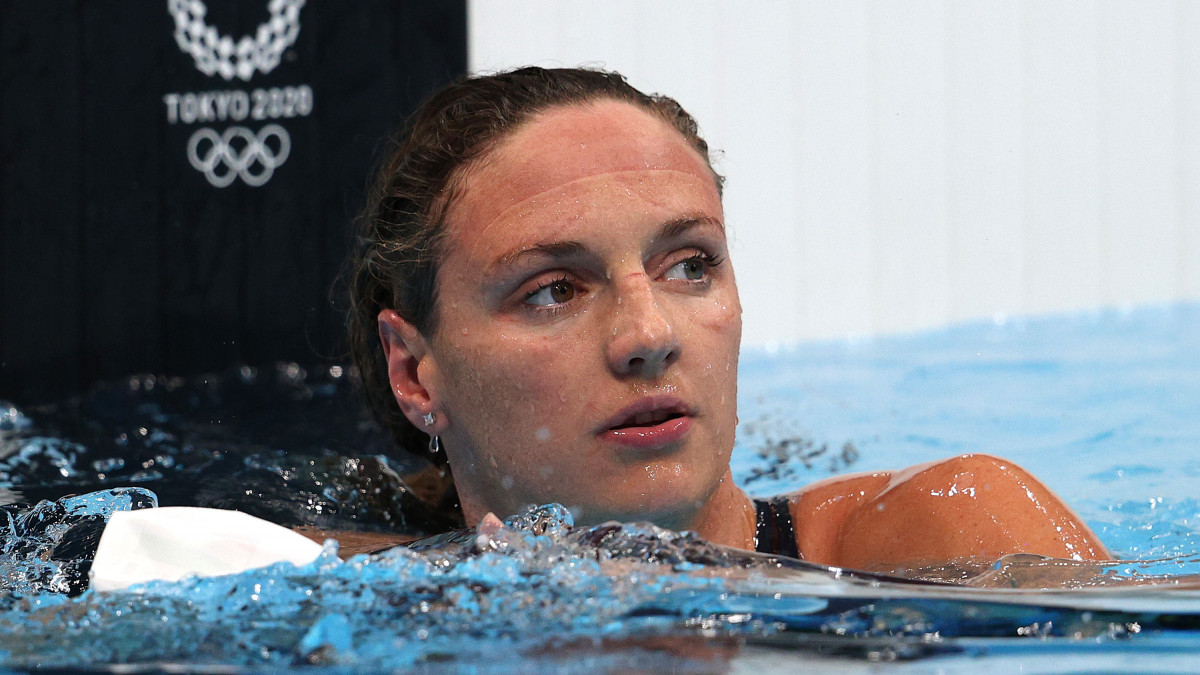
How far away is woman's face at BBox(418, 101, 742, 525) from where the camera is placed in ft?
5.15

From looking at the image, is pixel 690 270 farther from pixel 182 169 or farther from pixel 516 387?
pixel 182 169

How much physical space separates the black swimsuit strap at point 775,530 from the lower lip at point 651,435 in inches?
13.5

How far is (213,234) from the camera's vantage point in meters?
4.68

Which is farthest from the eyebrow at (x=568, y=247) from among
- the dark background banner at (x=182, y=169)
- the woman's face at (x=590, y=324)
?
the dark background banner at (x=182, y=169)

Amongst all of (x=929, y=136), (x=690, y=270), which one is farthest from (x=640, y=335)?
(x=929, y=136)

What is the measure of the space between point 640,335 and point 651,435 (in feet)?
0.40

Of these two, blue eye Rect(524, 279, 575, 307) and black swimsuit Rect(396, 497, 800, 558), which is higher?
blue eye Rect(524, 279, 575, 307)

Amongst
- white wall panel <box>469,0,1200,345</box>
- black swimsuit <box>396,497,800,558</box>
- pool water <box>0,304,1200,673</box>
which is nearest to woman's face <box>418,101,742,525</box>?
pool water <box>0,304,1200,673</box>

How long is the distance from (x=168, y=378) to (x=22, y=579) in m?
3.15

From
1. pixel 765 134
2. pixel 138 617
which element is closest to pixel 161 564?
pixel 138 617

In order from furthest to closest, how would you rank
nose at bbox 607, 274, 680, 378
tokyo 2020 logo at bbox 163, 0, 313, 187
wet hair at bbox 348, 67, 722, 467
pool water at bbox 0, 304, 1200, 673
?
tokyo 2020 logo at bbox 163, 0, 313, 187
wet hair at bbox 348, 67, 722, 467
nose at bbox 607, 274, 680, 378
pool water at bbox 0, 304, 1200, 673

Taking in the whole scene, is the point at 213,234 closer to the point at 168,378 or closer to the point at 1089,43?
the point at 168,378

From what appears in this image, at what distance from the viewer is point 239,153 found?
465 cm

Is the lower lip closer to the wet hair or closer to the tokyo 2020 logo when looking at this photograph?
the wet hair
